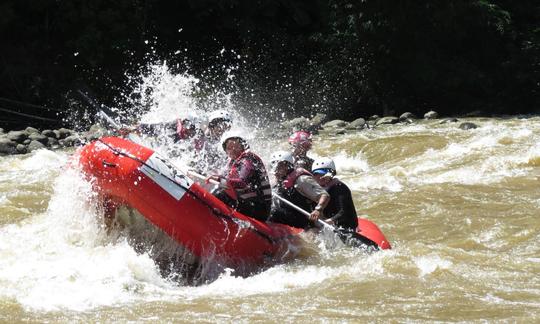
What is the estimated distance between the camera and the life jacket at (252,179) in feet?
20.5

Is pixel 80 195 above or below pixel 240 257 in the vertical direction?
above

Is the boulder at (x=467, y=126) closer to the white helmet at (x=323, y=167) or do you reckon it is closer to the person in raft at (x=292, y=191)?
the white helmet at (x=323, y=167)

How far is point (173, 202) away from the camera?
5.86 metres

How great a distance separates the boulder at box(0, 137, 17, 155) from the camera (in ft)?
45.0

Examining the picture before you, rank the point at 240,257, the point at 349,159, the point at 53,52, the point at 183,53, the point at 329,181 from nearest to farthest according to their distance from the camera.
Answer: the point at 240,257 < the point at 329,181 < the point at 349,159 < the point at 53,52 < the point at 183,53

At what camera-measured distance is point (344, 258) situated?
646 centimetres

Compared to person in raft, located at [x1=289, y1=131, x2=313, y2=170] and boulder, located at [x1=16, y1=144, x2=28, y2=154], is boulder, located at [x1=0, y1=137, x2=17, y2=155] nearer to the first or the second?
boulder, located at [x1=16, y1=144, x2=28, y2=154]

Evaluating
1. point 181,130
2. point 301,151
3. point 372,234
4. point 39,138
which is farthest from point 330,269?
point 39,138

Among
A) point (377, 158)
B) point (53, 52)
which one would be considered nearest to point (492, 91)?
point (377, 158)

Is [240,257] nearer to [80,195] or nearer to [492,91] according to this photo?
[80,195]

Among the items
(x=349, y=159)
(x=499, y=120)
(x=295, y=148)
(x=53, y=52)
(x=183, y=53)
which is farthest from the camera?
(x=183, y=53)

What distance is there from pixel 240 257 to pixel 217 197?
1.75 ft

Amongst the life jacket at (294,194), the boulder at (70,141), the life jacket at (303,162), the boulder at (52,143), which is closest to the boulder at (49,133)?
the boulder at (52,143)

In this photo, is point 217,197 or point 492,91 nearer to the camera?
point 217,197
